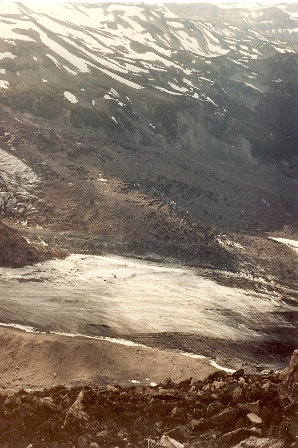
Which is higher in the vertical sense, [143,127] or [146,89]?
[146,89]

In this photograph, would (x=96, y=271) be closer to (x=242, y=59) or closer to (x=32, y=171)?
(x=32, y=171)

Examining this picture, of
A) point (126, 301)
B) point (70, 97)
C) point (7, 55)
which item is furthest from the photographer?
point (7, 55)

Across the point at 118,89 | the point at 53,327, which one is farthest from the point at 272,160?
the point at 53,327

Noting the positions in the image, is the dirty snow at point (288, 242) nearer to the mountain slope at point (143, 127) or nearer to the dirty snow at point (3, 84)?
the mountain slope at point (143, 127)

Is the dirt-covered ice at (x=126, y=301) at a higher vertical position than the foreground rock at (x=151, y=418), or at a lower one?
lower

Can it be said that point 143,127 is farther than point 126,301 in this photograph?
Yes

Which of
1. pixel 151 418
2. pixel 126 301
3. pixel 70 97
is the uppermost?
pixel 151 418

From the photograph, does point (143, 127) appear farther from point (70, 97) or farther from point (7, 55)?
point (7, 55)

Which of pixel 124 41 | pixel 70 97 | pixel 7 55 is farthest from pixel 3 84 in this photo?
pixel 124 41

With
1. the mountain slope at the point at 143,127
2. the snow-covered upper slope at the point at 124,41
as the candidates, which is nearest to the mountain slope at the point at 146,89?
the mountain slope at the point at 143,127
